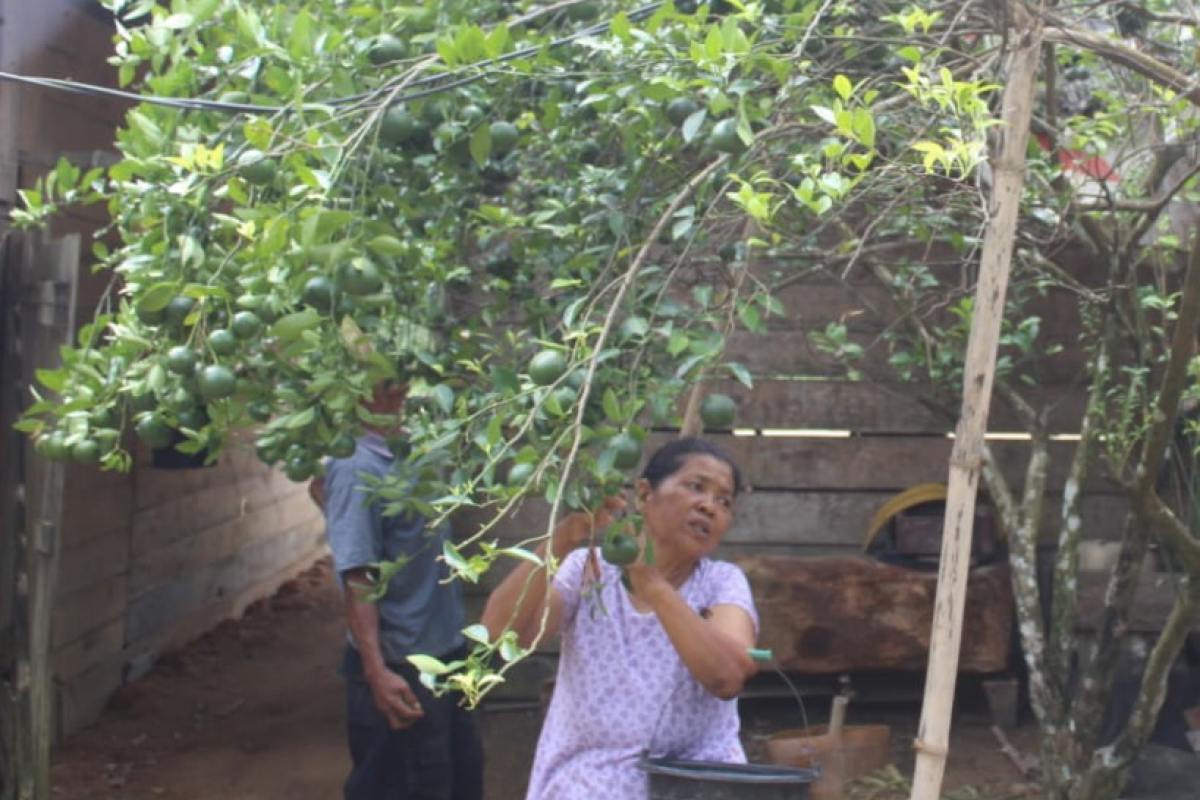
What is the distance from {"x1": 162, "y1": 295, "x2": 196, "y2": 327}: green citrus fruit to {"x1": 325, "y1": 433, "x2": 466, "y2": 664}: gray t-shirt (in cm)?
171

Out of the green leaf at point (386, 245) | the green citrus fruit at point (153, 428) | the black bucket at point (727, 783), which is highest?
the green leaf at point (386, 245)

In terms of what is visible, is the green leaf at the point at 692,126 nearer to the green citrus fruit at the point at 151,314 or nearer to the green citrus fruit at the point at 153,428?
the green citrus fruit at the point at 151,314

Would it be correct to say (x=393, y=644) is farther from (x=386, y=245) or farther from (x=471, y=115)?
(x=386, y=245)

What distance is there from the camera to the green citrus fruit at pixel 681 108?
293cm

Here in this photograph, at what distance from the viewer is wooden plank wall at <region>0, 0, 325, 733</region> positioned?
19.1 feet

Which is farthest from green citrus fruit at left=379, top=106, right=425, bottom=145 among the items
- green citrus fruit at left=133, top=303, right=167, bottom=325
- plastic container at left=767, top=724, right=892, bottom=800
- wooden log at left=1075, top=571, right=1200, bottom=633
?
wooden log at left=1075, top=571, right=1200, bottom=633

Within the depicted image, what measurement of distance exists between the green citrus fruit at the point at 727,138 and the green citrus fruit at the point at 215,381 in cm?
95

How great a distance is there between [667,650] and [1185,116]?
7.91 ft

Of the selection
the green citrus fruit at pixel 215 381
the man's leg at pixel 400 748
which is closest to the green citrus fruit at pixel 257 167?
the green citrus fruit at pixel 215 381

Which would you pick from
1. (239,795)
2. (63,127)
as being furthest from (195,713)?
(63,127)

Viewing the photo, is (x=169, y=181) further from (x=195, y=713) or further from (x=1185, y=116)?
(x=195, y=713)

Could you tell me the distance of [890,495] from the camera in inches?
241

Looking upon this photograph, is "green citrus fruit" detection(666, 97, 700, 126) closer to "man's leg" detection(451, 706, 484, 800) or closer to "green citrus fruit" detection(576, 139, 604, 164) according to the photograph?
"green citrus fruit" detection(576, 139, 604, 164)

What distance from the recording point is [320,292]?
253 centimetres
